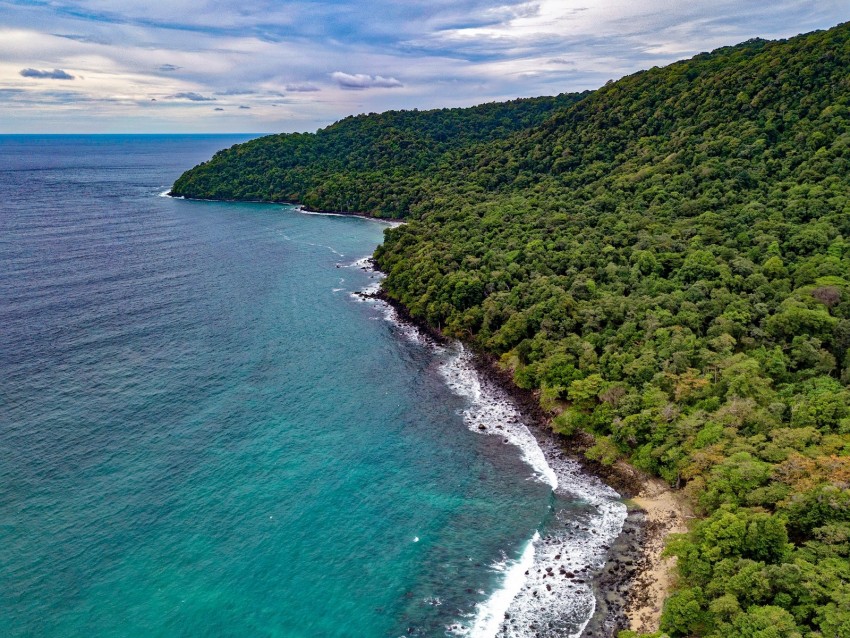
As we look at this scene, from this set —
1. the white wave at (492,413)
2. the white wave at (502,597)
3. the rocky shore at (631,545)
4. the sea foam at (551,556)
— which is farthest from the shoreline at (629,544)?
the white wave at (502,597)

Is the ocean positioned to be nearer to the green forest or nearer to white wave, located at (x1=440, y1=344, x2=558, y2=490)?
white wave, located at (x1=440, y1=344, x2=558, y2=490)

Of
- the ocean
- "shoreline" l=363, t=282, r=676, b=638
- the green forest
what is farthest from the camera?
the ocean

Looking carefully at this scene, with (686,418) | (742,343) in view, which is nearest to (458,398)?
(686,418)

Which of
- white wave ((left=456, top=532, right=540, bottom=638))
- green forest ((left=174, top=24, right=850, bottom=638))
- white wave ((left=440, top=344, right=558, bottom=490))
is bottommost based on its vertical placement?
white wave ((left=456, top=532, right=540, bottom=638))

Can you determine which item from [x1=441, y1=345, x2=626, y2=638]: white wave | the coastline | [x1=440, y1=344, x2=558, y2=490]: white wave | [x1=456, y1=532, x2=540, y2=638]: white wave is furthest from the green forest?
[x1=456, y1=532, x2=540, y2=638]: white wave

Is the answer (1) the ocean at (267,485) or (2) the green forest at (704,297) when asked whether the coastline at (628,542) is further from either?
(2) the green forest at (704,297)

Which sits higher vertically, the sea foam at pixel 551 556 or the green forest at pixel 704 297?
the green forest at pixel 704 297

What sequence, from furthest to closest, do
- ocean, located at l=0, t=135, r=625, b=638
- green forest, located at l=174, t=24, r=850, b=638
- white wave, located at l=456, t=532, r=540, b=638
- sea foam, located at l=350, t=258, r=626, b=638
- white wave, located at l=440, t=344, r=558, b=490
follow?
white wave, located at l=440, t=344, r=558, b=490 < ocean, located at l=0, t=135, r=625, b=638 < sea foam, located at l=350, t=258, r=626, b=638 < white wave, located at l=456, t=532, r=540, b=638 < green forest, located at l=174, t=24, r=850, b=638
